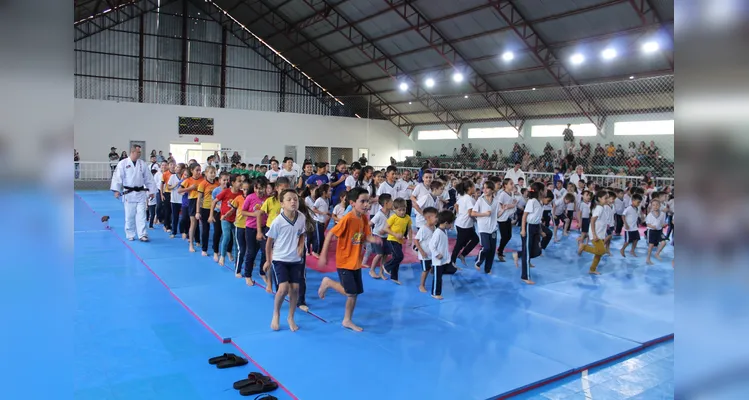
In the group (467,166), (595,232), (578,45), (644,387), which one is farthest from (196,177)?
(467,166)

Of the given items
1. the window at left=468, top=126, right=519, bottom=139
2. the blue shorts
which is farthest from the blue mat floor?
the window at left=468, top=126, right=519, bottom=139

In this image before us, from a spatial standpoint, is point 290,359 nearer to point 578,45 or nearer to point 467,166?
point 578,45

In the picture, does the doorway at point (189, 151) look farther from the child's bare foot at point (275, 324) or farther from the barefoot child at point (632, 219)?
the child's bare foot at point (275, 324)

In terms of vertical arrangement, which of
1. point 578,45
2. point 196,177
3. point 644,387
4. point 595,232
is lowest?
point 644,387

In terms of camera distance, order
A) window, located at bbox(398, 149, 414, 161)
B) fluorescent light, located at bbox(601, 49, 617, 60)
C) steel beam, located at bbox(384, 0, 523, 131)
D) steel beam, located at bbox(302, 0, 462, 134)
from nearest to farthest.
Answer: fluorescent light, located at bbox(601, 49, 617, 60) → steel beam, located at bbox(384, 0, 523, 131) → steel beam, located at bbox(302, 0, 462, 134) → window, located at bbox(398, 149, 414, 161)

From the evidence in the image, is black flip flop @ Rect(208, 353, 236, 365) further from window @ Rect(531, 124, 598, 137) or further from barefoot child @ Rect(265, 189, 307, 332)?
window @ Rect(531, 124, 598, 137)

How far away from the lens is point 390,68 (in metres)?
26.3

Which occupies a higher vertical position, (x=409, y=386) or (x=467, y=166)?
(x=467, y=166)

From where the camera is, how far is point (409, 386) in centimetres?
423

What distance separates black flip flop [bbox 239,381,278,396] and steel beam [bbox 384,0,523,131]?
18956 mm

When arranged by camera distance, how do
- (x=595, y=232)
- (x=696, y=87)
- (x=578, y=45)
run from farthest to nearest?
(x=578, y=45), (x=595, y=232), (x=696, y=87)

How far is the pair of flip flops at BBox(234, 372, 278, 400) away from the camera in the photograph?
13.0 ft

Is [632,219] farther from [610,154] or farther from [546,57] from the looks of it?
[546,57]

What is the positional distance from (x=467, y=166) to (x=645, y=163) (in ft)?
30.2
